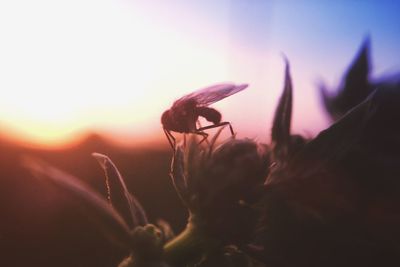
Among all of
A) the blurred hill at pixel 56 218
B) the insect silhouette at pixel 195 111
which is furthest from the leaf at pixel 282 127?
the blurred hill at pixel 56 218

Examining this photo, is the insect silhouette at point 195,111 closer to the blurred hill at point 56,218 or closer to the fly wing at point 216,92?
the fly wing at point 216,92

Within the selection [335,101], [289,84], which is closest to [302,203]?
[289,84]

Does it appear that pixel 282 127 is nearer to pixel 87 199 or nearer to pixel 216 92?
pixel 216 92

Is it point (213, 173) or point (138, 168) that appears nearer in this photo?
point (213, 173)

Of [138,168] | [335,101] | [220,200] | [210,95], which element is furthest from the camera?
[138,168]

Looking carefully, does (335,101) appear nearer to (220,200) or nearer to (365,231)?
(365,231)

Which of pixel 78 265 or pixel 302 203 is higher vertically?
pixel 302 203

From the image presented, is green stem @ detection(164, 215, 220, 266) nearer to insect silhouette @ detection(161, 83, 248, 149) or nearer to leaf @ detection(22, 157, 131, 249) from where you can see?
leaf @ detection(22, 157, 131, 249)
